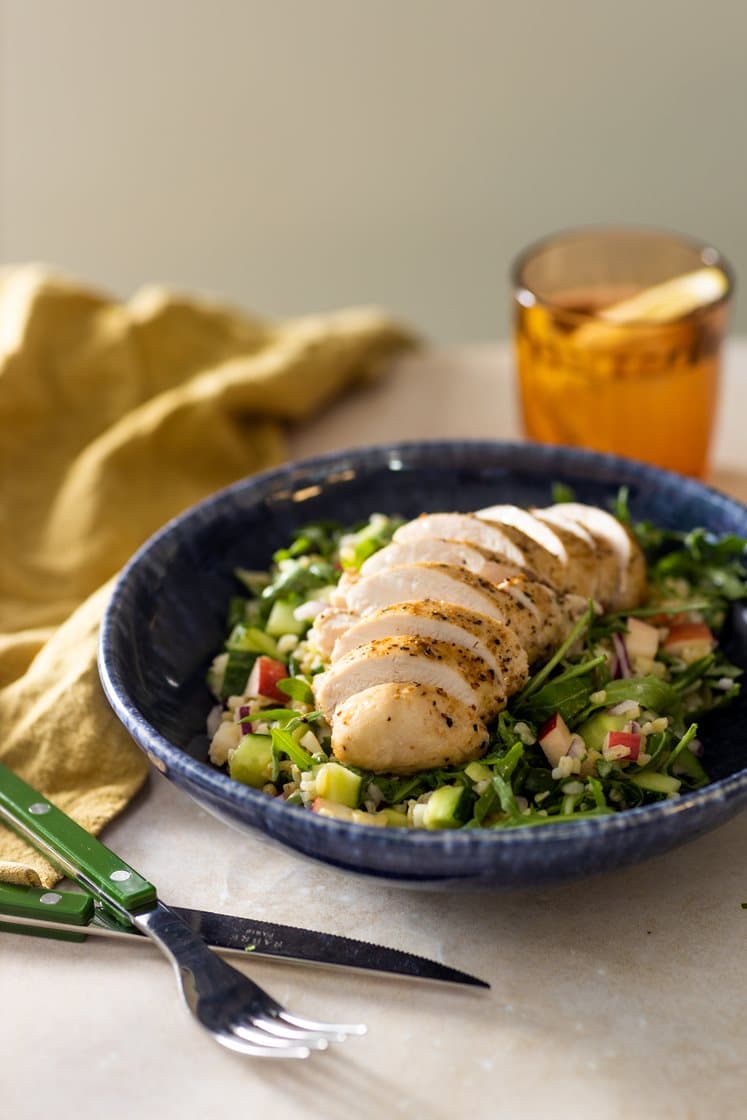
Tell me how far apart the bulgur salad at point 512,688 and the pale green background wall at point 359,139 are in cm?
370

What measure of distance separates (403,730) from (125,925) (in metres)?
0.61

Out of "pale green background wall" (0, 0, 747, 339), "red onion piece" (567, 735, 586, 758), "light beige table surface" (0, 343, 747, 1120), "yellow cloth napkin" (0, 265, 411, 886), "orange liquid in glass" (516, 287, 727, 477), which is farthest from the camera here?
"pale green background wall" (0, 0, 747, 339)

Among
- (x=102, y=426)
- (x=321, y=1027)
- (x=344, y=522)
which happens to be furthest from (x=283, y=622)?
(x=102, y=426)

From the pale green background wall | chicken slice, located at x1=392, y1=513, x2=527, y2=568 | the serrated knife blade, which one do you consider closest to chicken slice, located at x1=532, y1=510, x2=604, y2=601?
chicken slice, located at x1=392, y1=513, x2=527, y2=568

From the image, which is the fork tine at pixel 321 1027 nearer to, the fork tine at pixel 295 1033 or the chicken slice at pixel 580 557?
the fork tine at pixel 295 1033

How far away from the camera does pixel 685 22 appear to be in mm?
Answer: 5805

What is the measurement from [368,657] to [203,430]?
5.54 ft

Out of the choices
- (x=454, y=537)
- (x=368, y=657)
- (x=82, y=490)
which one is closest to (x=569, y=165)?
(x=82, y=490)

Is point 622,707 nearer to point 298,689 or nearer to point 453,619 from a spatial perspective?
point 453,619

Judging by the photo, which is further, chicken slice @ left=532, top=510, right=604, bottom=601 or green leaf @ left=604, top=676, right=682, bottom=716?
chicken slice @ left=532, top=510, right=604, bottom=601

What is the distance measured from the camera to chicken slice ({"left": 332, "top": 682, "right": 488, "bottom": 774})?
220 centimetres

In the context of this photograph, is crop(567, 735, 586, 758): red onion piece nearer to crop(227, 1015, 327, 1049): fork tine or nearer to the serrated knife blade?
the serrated knife blade

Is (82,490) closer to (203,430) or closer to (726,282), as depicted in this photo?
(203,430)

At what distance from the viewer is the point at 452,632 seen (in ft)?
7.75
